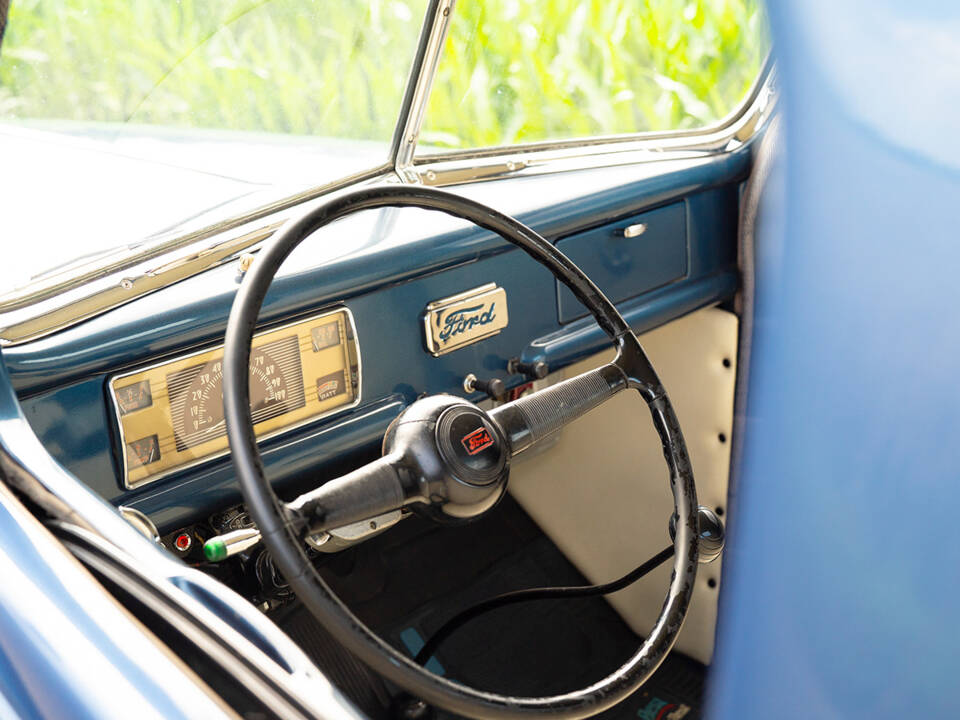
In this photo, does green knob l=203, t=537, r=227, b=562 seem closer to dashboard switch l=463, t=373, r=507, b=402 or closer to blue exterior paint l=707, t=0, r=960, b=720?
blue exterior paint l=707, t=0, r=960, b=720

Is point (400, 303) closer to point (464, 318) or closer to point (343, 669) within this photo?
point (464, 318)

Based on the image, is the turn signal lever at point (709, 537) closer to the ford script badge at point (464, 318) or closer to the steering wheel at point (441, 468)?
the steering wheel at point (441, 468)

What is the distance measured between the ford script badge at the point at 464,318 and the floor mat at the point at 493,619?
2.34ft

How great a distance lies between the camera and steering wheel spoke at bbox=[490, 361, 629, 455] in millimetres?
1163

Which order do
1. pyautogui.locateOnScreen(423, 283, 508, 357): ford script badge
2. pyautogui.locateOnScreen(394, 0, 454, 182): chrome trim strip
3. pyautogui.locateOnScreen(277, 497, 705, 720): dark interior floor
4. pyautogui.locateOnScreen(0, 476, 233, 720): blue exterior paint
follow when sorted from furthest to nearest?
pyautogui.locateOnScreen(277, 497, 705, 720): dark interior floor → pyautogui.locateOnScreen(394, 0, 454, 182): chrome trim strip → pyautogui.locateOnScreen(423, 283, 508, 357): ford script badge → pyautogui.locateOnScreen(0, 476, 233, 720): blue exterior paint

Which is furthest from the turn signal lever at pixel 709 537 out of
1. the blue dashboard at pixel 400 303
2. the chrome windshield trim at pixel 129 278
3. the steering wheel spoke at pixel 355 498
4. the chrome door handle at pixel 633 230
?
the chrome door handle at pixel 633 230

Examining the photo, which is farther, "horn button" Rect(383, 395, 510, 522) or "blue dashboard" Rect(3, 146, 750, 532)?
"blue dashboard" Rect(3, 146, 750, 532)

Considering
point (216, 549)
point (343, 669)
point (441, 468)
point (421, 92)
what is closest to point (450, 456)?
point (441, 468)

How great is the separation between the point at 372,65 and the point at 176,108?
378 millimetres

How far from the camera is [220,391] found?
1322 millimetres

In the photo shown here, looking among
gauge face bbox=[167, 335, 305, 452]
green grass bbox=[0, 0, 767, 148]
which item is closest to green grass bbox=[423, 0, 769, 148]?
green grass bbox=[0, 0, 767, 148]

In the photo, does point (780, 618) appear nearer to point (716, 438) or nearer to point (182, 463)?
point (182, 463)

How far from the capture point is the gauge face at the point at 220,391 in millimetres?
1287

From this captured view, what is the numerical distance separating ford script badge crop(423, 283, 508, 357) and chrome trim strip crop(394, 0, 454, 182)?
28 cm
